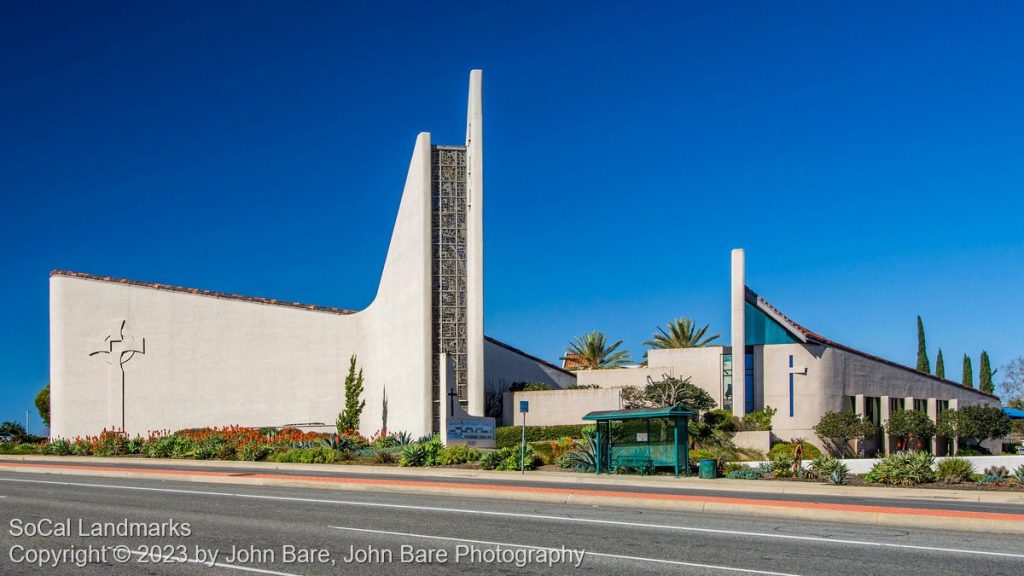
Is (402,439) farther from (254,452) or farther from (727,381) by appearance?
(727,381)

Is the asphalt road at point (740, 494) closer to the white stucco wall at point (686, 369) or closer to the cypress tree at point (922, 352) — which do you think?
the white stucco wall at point (686, 369)

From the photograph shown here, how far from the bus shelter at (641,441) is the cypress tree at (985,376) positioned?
72.8 m

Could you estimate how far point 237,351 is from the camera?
165ft

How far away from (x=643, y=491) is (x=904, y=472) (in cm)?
704

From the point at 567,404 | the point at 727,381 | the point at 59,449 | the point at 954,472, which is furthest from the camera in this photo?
the point at 727,381

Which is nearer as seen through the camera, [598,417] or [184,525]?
[184,525]

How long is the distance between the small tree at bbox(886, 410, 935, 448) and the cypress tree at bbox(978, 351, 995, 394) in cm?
4718

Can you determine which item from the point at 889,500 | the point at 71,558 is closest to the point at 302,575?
the point at 71,558

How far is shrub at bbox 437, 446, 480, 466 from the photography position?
31.8 metres

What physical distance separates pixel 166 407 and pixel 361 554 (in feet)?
140

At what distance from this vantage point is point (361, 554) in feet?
39.3

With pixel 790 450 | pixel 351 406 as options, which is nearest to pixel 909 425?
pixel 790 450

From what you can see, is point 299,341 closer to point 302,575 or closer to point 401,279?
point 401,279

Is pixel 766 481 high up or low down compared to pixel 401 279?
down
